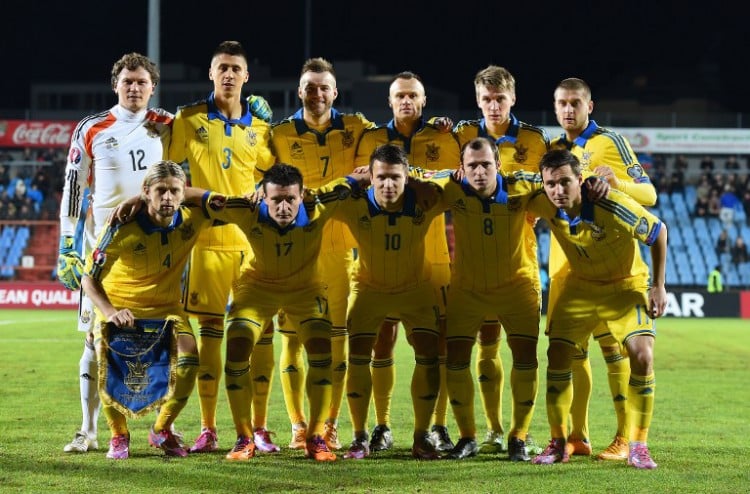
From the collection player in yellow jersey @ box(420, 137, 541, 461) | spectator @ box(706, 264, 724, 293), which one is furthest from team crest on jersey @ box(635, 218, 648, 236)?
spectator @ box(706, 264, 724, 293)

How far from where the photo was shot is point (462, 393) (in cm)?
620

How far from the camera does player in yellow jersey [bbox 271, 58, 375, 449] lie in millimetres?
6738

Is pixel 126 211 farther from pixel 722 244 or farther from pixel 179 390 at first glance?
pixel 722 244

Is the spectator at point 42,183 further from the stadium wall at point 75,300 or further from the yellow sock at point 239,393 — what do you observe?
the yellow sock at point 239,393

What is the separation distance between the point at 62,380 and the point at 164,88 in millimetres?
32685

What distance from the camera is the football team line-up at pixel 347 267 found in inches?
236

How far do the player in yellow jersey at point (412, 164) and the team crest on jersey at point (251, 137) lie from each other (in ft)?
2.33

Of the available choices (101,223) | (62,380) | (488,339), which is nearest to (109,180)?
(101,223)

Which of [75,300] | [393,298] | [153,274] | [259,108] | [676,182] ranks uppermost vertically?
[676,182]

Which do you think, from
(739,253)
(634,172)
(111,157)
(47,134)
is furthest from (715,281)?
(111,157)

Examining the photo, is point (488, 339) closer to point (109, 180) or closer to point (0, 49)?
point (109, 180)

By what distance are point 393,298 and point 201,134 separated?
67.3 inches

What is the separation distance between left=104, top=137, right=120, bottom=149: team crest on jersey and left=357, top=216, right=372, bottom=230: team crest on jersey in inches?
68.5

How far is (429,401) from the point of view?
20.4 ft
